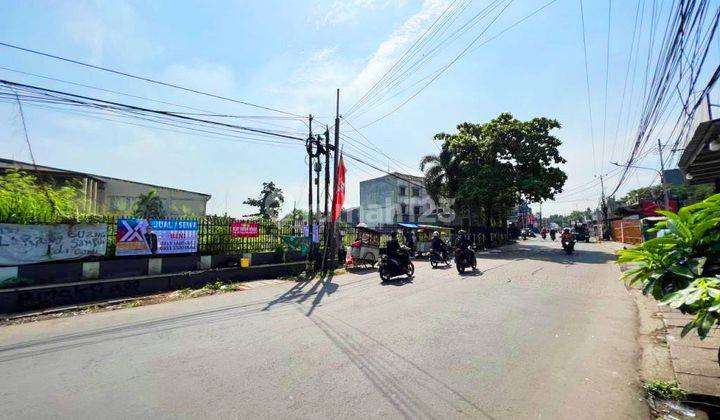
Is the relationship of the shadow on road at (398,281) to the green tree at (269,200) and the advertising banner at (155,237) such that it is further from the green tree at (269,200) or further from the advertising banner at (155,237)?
the green tree at (269,200)

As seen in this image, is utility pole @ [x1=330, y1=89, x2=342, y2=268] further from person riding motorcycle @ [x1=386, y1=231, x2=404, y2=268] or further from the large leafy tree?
the large leafy tree

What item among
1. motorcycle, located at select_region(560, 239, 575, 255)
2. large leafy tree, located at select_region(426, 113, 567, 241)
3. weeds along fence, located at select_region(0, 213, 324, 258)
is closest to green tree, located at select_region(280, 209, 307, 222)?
weeds along fence, located at select_region(0, 213, 324, 258)

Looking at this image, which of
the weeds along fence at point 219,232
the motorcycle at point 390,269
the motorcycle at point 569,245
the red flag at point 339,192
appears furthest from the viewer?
the motorcycle at point 569,245

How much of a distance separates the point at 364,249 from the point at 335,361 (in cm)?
1121

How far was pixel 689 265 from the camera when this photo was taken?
8.74 feet

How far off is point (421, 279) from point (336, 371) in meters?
8.43

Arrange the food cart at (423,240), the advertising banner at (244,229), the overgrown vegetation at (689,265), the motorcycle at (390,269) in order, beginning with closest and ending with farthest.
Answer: the overgrown vegetation at (689,265)
the motorcycle at (390,269)
the advertising banner at (244,229)
the food cart at (423,240)

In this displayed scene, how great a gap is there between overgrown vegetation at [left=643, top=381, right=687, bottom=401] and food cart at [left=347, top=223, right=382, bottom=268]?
39.9ft

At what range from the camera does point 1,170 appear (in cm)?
1666

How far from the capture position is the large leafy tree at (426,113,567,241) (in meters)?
27.2

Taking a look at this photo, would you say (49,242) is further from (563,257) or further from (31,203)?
(563,257)

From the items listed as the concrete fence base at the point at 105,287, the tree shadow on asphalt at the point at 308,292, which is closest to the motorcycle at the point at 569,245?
the tree shadow on asphalt at the point at 308,292

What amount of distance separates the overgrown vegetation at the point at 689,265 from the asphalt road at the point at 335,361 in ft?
4.83

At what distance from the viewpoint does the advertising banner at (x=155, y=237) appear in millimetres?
10805
